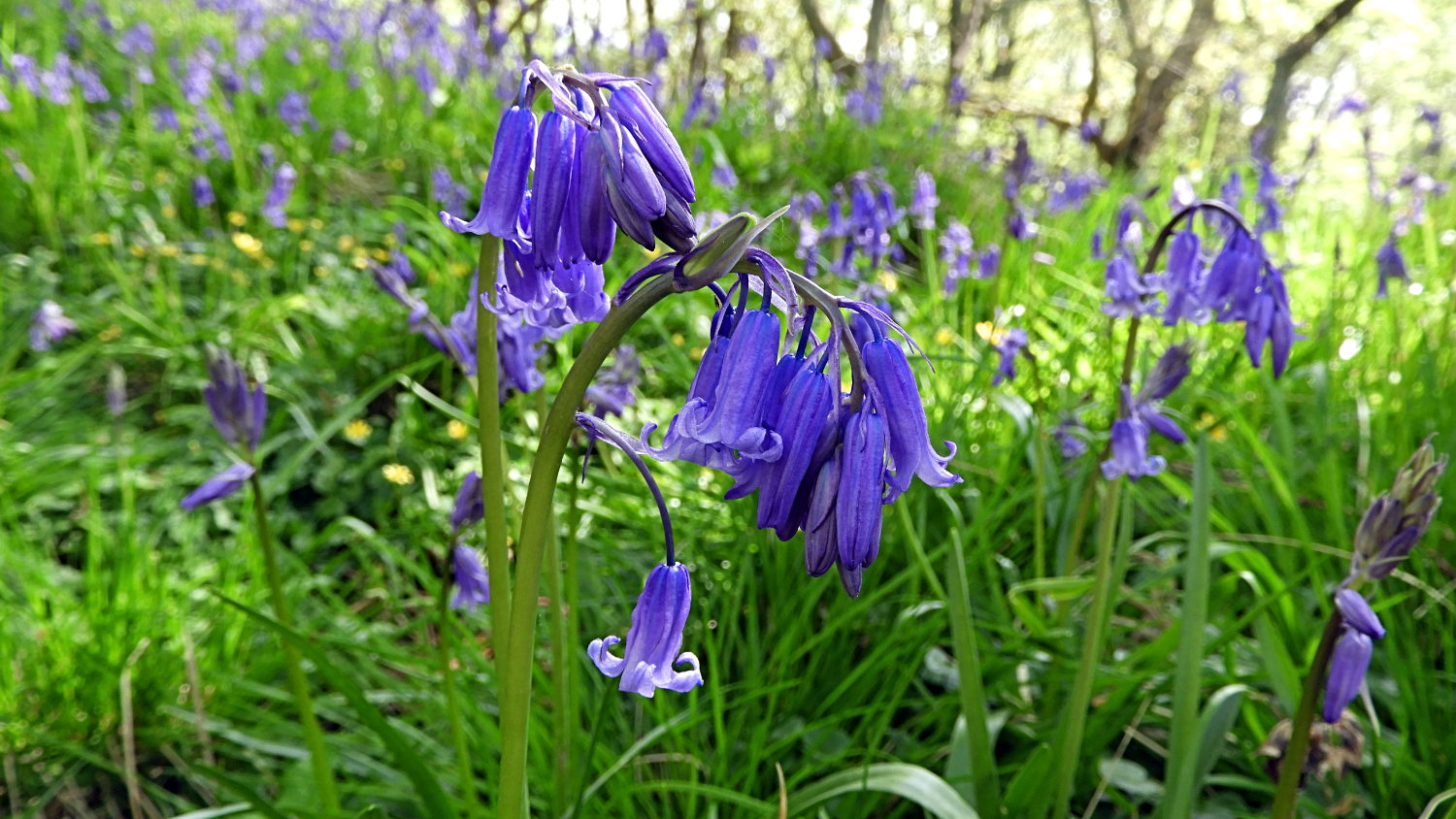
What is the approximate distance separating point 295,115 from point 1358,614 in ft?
20.0

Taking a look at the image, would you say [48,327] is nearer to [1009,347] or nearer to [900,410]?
[1009,347]

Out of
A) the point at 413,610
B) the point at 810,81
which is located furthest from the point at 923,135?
the point at 413,610

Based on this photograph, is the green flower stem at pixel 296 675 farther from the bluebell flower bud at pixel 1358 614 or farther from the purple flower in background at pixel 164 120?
the purple flower in background at pixel 164 120

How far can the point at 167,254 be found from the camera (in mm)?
4613

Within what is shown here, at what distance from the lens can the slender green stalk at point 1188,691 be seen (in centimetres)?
158

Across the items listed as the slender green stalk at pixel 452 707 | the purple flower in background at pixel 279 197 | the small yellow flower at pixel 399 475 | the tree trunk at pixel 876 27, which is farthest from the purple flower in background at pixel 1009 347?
the tree trunk at pixel 876 27

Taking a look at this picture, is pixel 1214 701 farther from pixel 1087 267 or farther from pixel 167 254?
pixel 167 254

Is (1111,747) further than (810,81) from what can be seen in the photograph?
No

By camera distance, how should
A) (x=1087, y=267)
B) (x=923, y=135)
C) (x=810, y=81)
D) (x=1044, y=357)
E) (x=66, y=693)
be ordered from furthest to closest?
(x=810, y=81), (x=923, y=135), (x=1087, y=267), (x=1044, y=357), (x=66, y=693)

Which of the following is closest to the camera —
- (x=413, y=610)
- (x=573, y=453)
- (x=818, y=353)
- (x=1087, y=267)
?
(x=818, y=353)

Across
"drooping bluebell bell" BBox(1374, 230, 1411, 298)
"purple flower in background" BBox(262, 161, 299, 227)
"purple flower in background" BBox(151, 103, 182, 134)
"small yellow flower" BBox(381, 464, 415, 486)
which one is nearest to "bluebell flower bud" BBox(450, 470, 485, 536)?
"small yellow flower" BBox(381, 464, 415, 486)

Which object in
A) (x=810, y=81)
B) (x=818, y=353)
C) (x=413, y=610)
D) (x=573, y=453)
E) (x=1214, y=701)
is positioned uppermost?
(x=810, y=81)

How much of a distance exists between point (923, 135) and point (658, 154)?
275 inches

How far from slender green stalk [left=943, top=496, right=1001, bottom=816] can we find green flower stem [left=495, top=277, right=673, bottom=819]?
0.84m
